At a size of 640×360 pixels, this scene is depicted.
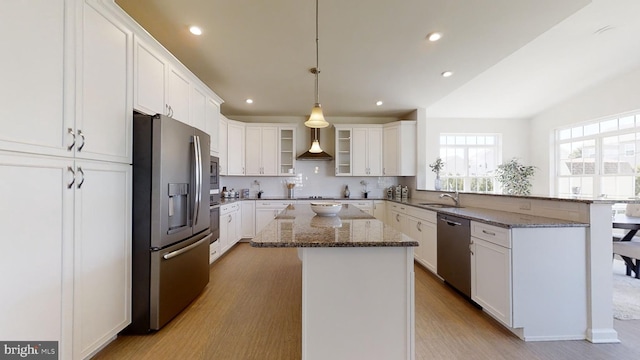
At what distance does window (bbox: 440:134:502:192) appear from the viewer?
6680 millimetres

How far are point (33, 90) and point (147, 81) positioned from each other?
95 centimetres

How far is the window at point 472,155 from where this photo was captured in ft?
21.9

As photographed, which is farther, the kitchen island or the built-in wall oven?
the built-in wall oven

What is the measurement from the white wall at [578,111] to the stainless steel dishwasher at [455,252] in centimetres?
497

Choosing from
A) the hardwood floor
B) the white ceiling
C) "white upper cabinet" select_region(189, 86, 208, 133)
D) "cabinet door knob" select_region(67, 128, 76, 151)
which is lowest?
the hardwood floor

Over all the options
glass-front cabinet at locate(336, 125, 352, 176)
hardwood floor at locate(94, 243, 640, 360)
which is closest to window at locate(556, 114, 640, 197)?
hardwood floor at locate(94, 243, 640, 360)

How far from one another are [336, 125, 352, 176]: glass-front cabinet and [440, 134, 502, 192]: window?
9.56 ft

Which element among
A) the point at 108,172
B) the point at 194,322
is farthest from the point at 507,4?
the point at 194,322

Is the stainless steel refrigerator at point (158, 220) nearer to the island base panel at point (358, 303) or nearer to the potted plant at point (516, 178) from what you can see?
the island base panel at point (358, 303)

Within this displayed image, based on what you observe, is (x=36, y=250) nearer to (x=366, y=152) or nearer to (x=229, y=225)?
(x=229, y=225)

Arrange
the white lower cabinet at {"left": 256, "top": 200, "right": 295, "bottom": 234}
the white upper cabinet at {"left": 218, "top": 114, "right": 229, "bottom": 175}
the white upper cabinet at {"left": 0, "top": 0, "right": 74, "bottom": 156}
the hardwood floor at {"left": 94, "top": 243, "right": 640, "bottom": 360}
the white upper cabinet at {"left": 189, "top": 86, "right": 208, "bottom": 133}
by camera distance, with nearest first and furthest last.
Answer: the white upper cabinet at {"left": 0, "top": 0, "right": 74, "bottom": 156}, the hardwood floor at {"left": 94, "top": 243, "right": 640, "bottom": 360}, the white upper cabinet at {"left": 189, "top": 86, "right": 208, "bottom": 133}, the white upper cabinet at {"left": 218, "top": 114, "right": 229, "bottom": 175}, the white lower cabinet at {"left": 256, "top": 200, "right": 295, "bottom": 234}

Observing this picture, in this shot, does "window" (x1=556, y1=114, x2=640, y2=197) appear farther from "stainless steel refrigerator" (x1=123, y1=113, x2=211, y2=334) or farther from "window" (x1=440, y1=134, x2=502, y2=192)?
"stainless steel refrigerator" (x1=123, y1=113, x2=211, y2=334)

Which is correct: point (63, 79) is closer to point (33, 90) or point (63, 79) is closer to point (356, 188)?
point (33, 90)

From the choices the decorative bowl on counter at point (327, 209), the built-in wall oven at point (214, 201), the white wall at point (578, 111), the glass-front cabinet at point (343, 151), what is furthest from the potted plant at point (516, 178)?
the built-in wall oven at point (214, 201)
